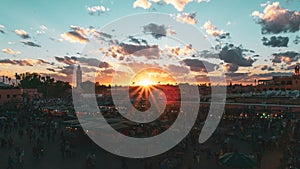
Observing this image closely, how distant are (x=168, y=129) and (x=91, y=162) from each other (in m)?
8.36

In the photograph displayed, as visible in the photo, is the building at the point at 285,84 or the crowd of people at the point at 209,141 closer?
the crowd of people at the point at 209,141

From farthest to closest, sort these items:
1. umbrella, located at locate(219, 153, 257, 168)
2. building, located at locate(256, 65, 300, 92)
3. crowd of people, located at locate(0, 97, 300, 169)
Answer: building, located at locate(256, 65, 300, 92), crowd of people, located at locate(0, 97, 300, 169), umbrella, located at locate(219, 153, 257, 168)

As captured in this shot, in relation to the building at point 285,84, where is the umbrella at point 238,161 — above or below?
below

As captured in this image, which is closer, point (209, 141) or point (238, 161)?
point (238, 161)

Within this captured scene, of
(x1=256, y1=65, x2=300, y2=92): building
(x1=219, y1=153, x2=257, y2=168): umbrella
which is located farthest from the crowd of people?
(x1=256, y1=65, x2=300, y2=92): building

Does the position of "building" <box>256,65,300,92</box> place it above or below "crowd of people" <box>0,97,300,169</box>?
above

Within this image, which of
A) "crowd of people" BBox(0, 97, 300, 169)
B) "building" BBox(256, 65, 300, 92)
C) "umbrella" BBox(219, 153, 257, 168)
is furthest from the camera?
"building" BBox(256, 65, 300, 92)

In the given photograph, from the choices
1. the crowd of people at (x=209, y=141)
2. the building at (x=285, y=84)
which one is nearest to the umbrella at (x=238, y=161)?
the crowd of people at (x=209, y=141)

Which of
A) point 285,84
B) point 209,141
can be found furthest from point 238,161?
point 285,84

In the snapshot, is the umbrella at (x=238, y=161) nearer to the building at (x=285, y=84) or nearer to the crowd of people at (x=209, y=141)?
the crowd of people at (x=209, y=141)

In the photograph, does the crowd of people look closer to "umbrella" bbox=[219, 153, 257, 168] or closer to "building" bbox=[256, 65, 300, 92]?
"umbrella" bbox=[219, 153, 257, 168]

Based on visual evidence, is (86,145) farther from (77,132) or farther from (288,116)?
(288,116)

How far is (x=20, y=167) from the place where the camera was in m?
12.5

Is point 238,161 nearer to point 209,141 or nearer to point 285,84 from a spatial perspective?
point 209,141
